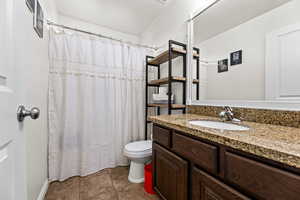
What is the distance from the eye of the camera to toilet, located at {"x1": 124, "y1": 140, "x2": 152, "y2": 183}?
145 cm

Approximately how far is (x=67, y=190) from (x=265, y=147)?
1752 mm

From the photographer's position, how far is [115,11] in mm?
2055

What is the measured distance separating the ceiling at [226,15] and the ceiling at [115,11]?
2.50ft

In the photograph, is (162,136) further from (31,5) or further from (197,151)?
(31,5)

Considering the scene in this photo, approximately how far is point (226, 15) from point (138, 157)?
1.63 m

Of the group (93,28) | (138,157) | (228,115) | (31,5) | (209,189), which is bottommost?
(138,157)

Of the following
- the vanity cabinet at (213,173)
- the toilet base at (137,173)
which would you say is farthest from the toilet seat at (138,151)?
the vanity cabinet at (213,173)

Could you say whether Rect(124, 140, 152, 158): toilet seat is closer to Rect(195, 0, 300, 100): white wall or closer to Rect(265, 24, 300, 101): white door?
Rect(195, 0, 300, 100): white wall

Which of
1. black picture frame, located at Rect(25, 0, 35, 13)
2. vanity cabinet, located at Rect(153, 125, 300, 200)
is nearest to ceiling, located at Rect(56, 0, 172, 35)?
black picture frame, located at Rect(25, 0, 35, 13)

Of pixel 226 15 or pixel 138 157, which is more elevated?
pixel 226 15

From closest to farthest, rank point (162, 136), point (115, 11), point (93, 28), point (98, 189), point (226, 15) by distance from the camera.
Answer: point (162, 136), point (226, 15), point (98, 189), point (115, 11), point (93, 28)

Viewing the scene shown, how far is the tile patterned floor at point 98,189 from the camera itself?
1298 mm

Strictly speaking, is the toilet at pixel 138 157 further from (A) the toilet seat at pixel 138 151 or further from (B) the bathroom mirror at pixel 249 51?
(B) the bathroom mirror at pixel 249 51

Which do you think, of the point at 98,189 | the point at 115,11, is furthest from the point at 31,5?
the point at 98,189
